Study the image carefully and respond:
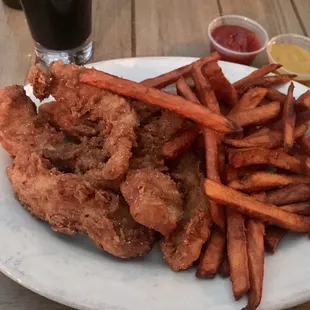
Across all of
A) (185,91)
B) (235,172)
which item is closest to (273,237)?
(235,172)

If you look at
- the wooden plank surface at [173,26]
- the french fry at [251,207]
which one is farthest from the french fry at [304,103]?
the wooden plank surface at [173,26]

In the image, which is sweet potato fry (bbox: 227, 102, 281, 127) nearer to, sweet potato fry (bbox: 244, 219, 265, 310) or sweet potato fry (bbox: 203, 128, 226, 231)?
sweet potato fry (bbox: 203, 128, 226, 231)

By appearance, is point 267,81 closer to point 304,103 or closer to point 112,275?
point 304,103

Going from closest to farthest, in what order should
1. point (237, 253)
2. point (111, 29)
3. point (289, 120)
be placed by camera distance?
1. point (237, 253)
2. point (289, 120)
3. point (111, 29)

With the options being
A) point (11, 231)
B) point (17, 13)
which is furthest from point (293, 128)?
point (17, 13)

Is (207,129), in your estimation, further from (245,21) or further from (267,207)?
(245,21)
